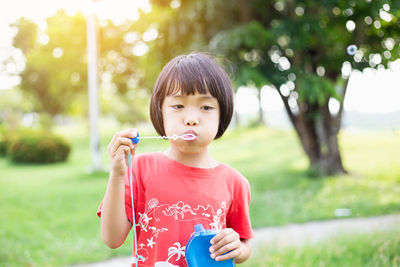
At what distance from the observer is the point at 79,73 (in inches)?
896

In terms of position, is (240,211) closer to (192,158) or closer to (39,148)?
(192,158)

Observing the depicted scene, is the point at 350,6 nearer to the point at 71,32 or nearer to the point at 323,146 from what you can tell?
the point at 323,146

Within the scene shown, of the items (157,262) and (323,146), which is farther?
(323,146)

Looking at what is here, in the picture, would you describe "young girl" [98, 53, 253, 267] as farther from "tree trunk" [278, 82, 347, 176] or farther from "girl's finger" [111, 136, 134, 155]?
"tree trunk" [278, 82, 347, 176]

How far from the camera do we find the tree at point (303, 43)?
6379 millimetres

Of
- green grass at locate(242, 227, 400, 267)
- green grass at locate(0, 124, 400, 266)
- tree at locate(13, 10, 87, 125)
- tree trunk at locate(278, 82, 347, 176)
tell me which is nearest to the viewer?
green grass at locate(242, 227, 400, 267)

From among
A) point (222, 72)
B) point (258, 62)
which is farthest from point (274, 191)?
point (222, 72)

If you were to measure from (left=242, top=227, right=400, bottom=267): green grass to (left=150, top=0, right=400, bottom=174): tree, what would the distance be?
2.92 m

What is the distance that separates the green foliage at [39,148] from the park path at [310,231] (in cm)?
1164

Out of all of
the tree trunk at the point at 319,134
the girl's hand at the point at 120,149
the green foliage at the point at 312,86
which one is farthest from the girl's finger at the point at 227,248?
the tree trunk at the point at 319,134

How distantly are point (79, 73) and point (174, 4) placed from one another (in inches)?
636

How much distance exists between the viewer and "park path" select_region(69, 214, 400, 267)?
4.07 metres

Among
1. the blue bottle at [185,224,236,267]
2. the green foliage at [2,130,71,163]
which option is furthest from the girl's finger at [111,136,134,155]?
the green foliage at [2,130,71,163]

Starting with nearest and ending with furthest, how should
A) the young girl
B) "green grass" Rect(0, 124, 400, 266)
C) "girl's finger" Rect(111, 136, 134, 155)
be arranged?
"girl's finger" Rect(111, 136, 134, 155)
the young girl
"green grass" Rect(0, 124, 400, 266)
